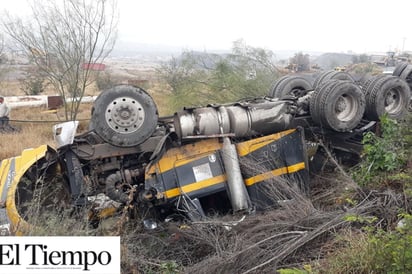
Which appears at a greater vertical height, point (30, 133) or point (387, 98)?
point (387, 98)

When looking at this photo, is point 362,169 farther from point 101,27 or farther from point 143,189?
point 101,27

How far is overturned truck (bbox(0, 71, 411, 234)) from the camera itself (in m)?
4.52

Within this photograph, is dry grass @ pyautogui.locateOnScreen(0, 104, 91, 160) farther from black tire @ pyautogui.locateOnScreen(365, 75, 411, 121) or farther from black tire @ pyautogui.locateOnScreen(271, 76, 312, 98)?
black tire @ pyautogui.locateOnScreen(365, 75, 411, 121)

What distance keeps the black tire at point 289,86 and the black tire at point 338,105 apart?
119cm

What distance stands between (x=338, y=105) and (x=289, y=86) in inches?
55.6

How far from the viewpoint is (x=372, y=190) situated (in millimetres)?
4387

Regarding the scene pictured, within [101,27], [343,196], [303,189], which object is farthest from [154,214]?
[101,27]

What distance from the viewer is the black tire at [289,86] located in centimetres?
651

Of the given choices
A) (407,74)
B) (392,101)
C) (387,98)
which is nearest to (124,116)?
Answer: (387,98)

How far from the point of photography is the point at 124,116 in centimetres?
450

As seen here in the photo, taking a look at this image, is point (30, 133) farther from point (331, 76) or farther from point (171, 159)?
point (331, 76)

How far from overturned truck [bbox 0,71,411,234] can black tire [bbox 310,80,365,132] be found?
0.01 meters

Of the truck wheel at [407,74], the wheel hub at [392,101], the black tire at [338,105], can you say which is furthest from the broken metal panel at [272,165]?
the truck wheel at [407,74]

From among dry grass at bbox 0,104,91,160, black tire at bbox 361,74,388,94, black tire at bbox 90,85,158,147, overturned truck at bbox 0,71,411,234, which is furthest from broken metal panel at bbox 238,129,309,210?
dry grass at bbox 0,104,91,160
